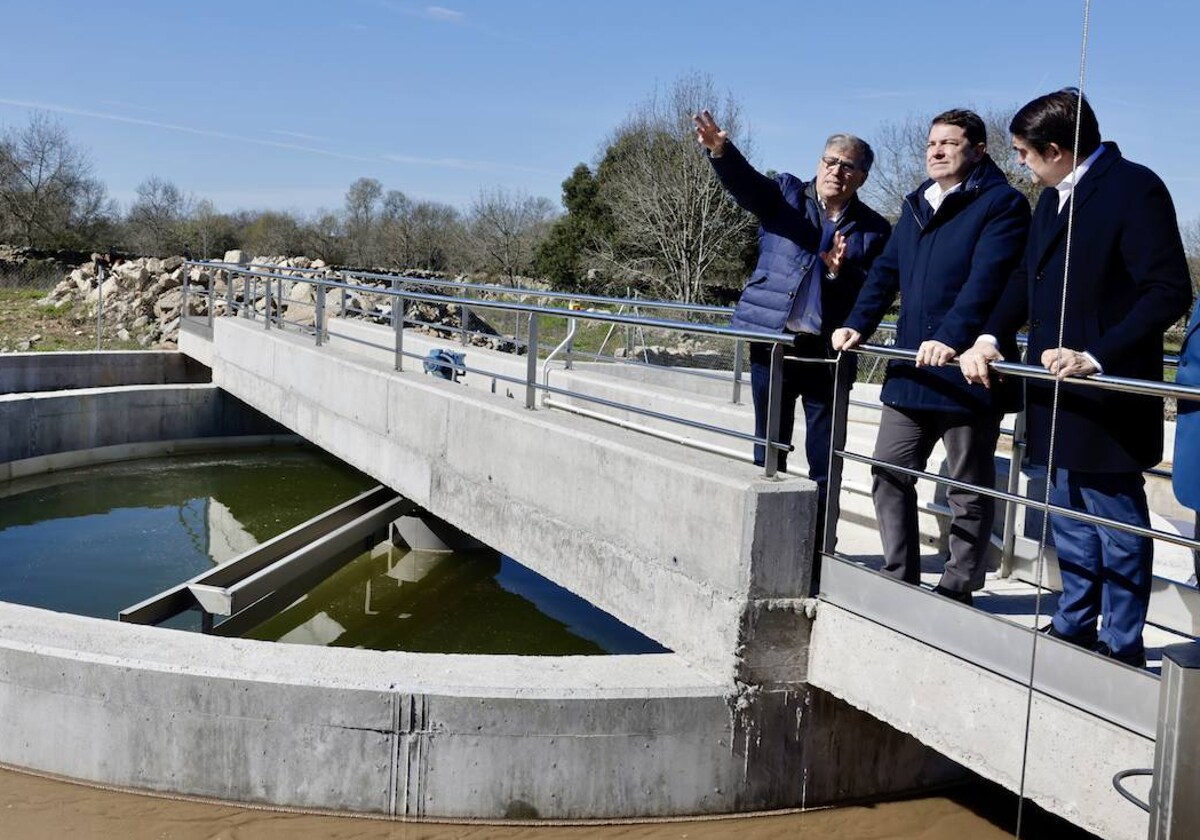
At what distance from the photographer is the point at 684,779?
507cm

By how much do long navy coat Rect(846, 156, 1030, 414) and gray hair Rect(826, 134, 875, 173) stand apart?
0.49 m

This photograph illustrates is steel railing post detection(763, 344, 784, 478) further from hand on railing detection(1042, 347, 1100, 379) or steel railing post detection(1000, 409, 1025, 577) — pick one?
hand on railing detection(1042, 347, 1100, 379)

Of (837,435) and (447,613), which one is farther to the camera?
(447,613)

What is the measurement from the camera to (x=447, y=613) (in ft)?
31.5

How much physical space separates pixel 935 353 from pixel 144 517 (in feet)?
36.1

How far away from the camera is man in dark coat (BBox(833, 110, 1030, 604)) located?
4.25 m

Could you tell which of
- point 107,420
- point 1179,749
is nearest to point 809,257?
point 1179,749

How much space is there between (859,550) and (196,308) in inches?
811

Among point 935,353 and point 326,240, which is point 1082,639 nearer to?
point 935,353

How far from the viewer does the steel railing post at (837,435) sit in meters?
4.87

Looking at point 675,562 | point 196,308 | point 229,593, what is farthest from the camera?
point 196,308

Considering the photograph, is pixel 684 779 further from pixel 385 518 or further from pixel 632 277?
pixel 632 277

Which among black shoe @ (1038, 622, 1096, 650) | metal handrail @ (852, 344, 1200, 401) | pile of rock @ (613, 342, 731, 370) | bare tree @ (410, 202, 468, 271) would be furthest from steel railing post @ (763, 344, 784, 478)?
bare tree @ (410, 202, 468, 271)

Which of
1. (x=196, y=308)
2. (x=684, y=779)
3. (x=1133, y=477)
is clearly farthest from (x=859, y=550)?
(x=196, y=308)
